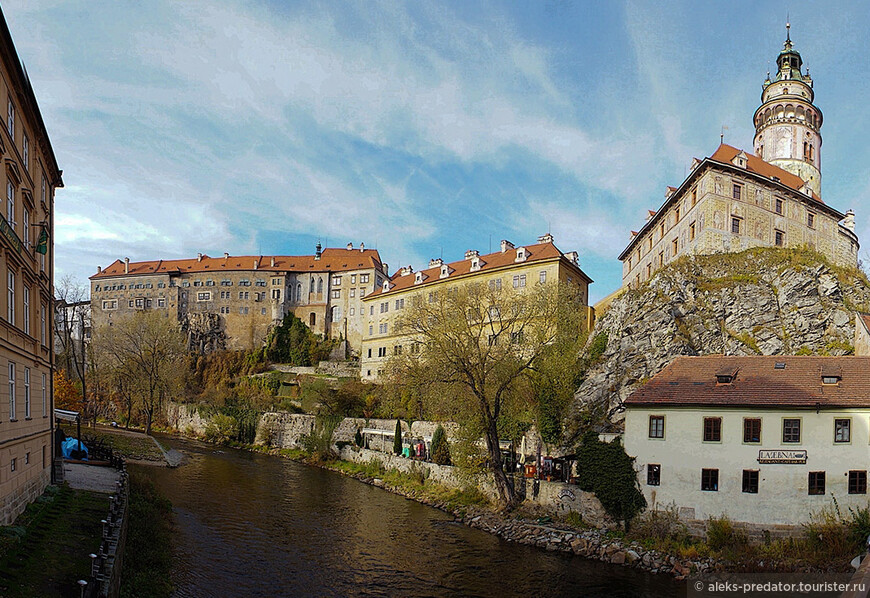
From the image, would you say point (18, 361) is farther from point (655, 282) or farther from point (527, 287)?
point (527, 287)

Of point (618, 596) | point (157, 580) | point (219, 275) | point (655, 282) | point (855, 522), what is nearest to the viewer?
point (157, 580)

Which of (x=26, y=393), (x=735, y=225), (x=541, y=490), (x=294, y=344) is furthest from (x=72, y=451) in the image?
(x=294, y=344)

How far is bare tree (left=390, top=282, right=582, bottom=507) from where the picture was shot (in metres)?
24.5

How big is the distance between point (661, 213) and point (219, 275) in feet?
186

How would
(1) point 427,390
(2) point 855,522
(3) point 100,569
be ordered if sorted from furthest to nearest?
(1) point 427,390
(2) point 855,522
(3) point 100,569

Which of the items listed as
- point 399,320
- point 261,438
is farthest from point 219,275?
point 399,320

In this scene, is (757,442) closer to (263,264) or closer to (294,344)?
(294,344)

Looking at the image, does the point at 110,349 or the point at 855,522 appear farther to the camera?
the point at 110,349

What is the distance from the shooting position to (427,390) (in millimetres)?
25266

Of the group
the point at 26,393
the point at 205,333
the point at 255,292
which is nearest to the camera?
the point at 26,393

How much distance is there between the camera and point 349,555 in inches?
747

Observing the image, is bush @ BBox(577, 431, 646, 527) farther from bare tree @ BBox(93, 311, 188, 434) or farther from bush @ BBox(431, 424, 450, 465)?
bare tree @ BBox(93, 311, 188, 434)

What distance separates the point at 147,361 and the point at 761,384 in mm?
48352

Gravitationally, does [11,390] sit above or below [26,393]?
above
